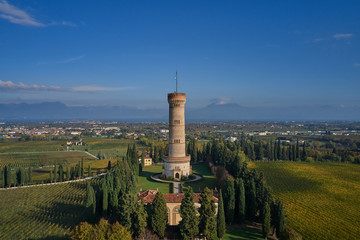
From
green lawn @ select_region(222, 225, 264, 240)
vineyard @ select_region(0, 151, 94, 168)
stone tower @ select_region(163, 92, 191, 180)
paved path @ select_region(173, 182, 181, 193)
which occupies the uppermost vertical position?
stone tower @ select_region(163, 92, 191, 180)

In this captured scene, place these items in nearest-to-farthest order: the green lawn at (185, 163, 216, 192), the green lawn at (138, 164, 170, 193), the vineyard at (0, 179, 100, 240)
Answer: the vineyard at (0, 179, 100, 240) < the green lawn at (138, 164, 170, 193) < the green lawn at (185, 163, 216, 192)

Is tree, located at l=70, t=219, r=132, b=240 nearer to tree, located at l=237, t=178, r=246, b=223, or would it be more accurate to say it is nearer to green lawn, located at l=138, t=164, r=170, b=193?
tree, located at l=237, t=178, r=246, b=223

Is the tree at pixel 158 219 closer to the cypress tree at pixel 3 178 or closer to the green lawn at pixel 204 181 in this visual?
the green lawn at pixel 204 181

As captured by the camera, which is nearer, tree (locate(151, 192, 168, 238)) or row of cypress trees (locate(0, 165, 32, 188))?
tree (locate(151, 192, 168, 238))

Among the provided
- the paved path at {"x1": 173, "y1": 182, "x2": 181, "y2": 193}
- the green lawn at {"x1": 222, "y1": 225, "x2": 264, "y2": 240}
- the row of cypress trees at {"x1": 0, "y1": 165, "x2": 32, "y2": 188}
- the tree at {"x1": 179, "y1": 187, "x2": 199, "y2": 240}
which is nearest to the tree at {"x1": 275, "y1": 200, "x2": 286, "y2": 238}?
the green lawn at {"x1": 222, "y1": 225, "x2": 264, "y2": 240}

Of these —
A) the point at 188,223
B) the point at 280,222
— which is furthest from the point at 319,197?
the point at 188,223

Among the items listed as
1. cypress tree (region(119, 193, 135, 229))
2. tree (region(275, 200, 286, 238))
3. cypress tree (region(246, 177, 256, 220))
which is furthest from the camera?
cypress tree (region(246, 177, 256, 220))

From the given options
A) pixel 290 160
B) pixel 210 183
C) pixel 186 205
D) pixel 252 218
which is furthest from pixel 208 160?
pixel 186 205
